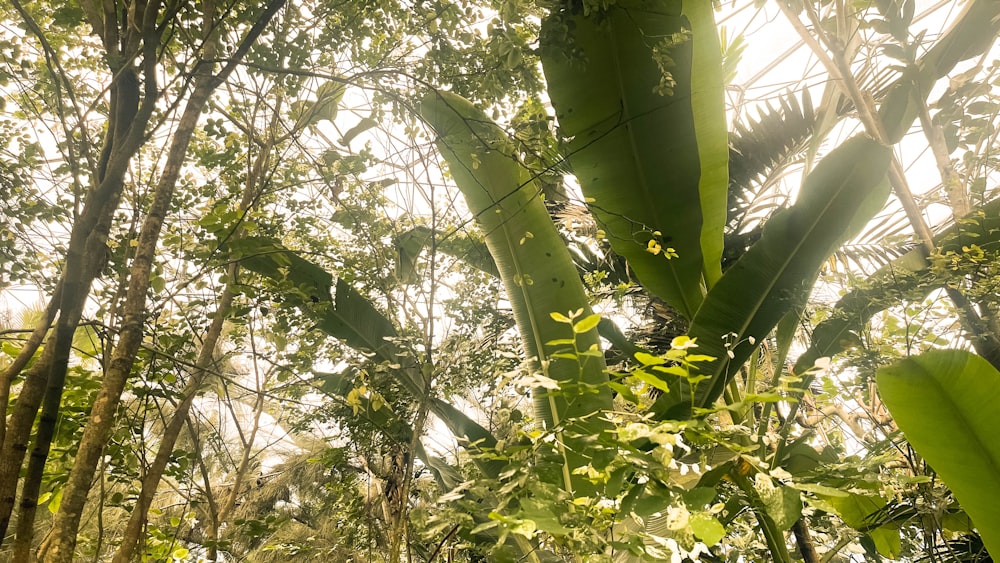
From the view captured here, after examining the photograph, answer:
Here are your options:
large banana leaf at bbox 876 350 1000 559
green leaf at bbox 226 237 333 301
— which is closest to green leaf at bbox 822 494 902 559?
large banana leaf at bbox 876 350 1000 559

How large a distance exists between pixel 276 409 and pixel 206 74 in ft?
7.59

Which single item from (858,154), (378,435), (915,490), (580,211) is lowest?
(915,490)

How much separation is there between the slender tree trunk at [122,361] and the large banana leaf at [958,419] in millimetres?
1901

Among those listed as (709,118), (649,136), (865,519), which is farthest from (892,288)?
(649,136)

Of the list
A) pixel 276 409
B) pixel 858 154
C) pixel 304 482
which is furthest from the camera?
pixel 304 482

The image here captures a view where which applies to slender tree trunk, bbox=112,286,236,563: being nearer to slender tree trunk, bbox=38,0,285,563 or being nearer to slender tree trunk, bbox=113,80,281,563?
slender tree trunk, bbox=113,80,281,563

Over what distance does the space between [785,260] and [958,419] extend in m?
0.63

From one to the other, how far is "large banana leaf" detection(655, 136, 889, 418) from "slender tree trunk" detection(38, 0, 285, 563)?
145cm

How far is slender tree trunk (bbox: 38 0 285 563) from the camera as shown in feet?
2.74

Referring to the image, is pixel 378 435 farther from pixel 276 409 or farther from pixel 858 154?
pixel 858 154

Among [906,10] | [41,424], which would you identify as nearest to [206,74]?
[41,424]

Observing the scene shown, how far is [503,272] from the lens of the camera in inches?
78.5

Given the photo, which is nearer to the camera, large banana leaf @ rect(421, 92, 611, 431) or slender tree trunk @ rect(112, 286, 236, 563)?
slender tree trunk @ rect(112, 286, 236, 563)

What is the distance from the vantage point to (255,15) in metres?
1.57
